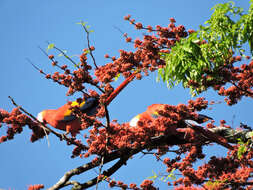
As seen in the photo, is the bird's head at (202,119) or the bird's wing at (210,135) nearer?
the bird's wing at (210,135)

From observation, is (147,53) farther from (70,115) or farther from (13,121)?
(13,121)

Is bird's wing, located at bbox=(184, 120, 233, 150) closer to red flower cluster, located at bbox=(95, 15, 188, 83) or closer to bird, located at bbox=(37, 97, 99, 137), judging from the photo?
red flower cluster, located at bbox=(95, 15, 188, 83)

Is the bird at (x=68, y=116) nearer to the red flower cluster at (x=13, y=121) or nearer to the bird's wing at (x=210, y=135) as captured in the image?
the red flower cluster at (x=13, y=121)

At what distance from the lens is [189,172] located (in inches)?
167

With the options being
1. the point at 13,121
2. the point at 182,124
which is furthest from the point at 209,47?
the point at 13,121

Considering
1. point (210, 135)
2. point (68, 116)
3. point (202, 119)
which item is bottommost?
point (210, 135)

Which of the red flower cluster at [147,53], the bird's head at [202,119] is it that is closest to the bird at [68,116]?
the red flower cluster at [147,53]

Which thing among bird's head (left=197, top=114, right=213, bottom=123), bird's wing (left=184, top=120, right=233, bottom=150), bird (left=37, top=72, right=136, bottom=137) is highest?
bird (left=37, top=72, right=136, bottom=137)

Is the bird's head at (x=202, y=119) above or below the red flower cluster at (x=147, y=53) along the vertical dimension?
below

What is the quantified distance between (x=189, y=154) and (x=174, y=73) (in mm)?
1197

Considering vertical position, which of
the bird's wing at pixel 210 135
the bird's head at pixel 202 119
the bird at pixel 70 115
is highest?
the bird at pixel 70 115

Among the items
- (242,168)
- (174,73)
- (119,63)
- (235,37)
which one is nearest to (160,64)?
(119,63)

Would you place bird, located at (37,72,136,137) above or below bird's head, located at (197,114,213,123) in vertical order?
above

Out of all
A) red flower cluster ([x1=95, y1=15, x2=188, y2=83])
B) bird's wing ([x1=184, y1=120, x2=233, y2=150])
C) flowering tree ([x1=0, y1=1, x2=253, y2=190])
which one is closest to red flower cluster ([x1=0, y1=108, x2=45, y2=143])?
flowering tree ([x1=0, y1=1, x2=253, y2=190])
